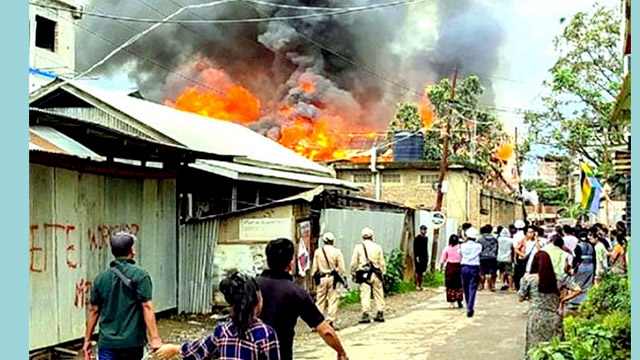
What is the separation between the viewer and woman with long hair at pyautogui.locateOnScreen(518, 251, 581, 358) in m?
9.55

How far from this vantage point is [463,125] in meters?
40.8

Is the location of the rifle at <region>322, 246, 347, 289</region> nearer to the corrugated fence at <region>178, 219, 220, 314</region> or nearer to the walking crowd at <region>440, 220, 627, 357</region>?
the corrugated fence at <region>178, 219, 220, 314</region>

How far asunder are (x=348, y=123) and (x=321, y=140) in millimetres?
7749

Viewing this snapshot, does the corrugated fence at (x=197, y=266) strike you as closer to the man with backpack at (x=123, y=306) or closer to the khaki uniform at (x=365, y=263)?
the khaki uniform at (x=365, y=263)

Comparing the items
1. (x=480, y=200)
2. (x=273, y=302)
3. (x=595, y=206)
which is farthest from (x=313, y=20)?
(x=273, y=302)

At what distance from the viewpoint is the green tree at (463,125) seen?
39.9 metres

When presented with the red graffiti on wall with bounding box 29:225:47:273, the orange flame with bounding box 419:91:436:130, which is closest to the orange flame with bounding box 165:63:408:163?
the orange flame with bounding box 419:91:436:130

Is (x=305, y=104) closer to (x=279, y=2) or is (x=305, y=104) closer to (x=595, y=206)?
(x=279, y=2)

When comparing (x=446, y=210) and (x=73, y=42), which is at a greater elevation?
(x=73, y=42)

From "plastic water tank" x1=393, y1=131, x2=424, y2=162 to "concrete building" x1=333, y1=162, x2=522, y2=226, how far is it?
153 centimetres

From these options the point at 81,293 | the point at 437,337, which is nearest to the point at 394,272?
the point at 437,337

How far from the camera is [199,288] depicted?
14.9 metres

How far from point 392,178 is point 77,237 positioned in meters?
22.6

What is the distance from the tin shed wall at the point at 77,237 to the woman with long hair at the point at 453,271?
5610 mm
